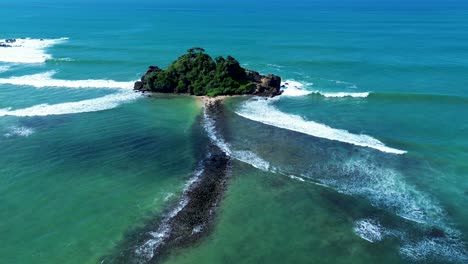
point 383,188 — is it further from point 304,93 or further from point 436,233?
point 304,93

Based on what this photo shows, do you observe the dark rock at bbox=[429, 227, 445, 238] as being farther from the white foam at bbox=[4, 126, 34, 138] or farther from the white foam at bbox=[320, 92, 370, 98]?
the white foam at bbox=[4, 126, 34, 138]

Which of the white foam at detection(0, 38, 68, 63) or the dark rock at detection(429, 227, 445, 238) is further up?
the white foam at detection(0, 38, 68, 63)

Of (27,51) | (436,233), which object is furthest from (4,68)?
(436,233)

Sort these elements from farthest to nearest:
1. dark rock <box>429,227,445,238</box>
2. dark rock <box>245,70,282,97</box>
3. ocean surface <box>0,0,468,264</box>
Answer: dark rock <box>245,70,282,97</box> → dark rock <box>429,227,445,238</box> → ocean surface <box>0,0,468,264</box>

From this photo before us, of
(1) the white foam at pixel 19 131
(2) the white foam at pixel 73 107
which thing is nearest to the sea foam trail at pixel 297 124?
(2) the white foam at pixel 73 107

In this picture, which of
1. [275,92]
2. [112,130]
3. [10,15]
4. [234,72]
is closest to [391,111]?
[275,92]

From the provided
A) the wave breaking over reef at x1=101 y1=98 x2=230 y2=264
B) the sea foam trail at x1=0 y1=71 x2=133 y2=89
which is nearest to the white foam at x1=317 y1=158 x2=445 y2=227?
the wave breaking over reef at x1=101 y1=98 x2=230 y2=264

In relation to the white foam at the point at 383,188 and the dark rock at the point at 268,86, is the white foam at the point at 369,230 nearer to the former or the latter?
the white foam at the point at 383,188
